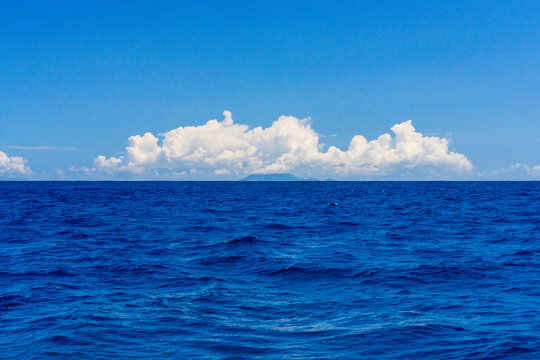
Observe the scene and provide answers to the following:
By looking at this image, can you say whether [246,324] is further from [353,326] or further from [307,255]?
[307,255]

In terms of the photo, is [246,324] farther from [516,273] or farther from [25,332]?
[516,273]

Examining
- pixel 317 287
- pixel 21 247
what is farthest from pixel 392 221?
pixel 21 247

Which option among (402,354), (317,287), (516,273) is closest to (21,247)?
(317,287)

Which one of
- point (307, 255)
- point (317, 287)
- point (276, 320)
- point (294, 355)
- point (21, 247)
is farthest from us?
point (21, 247)

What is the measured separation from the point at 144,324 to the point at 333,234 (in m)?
22.7

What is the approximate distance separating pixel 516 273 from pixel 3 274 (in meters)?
22.5

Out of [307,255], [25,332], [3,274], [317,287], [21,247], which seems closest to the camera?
[25,332]

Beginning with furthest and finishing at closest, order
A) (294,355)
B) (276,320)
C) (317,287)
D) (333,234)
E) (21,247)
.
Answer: (333,234)
(21,247)
(317,287)
(276,320)
(294,355)

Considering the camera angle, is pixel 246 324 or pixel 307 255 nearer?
pixel 246 324

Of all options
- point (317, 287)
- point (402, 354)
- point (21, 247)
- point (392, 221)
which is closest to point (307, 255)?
point (317, 287)

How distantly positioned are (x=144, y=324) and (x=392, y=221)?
33741 mm

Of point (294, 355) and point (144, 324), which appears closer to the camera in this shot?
point (294, 355)

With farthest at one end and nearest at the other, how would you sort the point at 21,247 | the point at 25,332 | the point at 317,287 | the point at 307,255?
the point at 21,247
the point at 307,255
the point at 317,287
the point at 25,332

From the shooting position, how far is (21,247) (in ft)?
89.5
